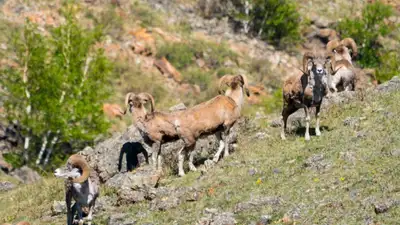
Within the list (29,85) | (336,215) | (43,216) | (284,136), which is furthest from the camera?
(29,85)

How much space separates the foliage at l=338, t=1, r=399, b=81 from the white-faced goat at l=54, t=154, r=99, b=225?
4743 cm

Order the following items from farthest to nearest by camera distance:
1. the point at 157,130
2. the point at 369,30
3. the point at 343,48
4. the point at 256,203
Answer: the point at 369,30 → the point at 343,48 → the point at 157,130 → the point at 256,203

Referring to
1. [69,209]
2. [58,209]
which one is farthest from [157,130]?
[69,209]

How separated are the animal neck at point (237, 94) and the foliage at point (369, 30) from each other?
43000mm

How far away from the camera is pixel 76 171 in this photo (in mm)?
11594

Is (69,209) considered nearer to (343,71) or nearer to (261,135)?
(261,135)

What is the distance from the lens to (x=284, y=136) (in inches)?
620

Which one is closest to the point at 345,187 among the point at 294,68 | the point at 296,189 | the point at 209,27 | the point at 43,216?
the point at 296,189

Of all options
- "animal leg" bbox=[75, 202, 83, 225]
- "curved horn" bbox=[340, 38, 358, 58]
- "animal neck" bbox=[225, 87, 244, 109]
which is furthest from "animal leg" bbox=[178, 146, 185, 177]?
"curved horn" bbox=[340, 38, 358, 58]

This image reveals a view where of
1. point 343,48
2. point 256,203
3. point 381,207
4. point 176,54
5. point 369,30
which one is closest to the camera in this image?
point 381,207

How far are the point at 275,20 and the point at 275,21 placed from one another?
47cm

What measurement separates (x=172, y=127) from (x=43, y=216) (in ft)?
11.5

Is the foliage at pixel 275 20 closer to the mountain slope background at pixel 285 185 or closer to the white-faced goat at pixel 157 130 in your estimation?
the mountain slope background at pixel 285 185

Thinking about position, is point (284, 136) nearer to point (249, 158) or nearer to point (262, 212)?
point (249, 158)
